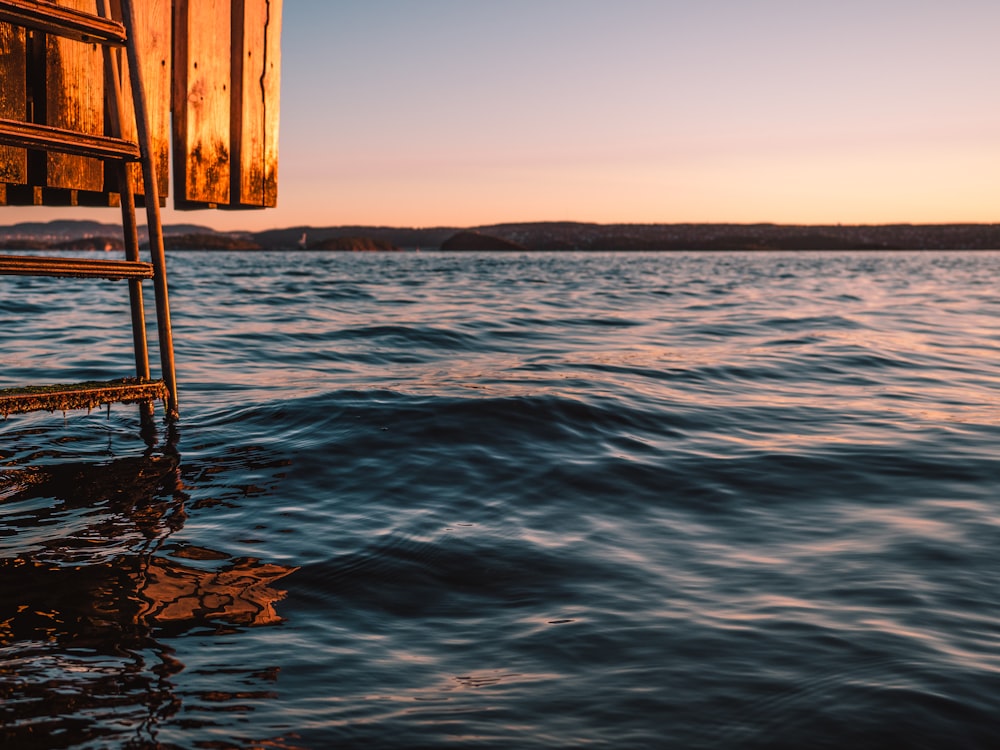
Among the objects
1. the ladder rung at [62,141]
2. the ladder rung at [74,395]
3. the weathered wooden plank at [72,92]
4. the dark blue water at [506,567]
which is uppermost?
the weathered wooden plank at [72,92]

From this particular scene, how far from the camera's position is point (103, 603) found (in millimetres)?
3707

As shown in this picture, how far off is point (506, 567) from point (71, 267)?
122 inches

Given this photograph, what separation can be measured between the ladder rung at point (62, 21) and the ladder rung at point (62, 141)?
57 cm

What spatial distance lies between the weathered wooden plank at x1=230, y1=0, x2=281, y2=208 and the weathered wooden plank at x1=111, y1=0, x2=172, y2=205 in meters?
0.69

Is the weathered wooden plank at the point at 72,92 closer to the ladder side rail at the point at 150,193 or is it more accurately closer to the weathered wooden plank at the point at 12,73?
the weathered wooden plank at the point at 12,73

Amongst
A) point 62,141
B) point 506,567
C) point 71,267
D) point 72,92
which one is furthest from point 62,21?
point 506,567

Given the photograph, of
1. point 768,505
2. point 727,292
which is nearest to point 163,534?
point 768,505

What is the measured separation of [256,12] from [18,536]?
14.9ft

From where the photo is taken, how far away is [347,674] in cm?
318

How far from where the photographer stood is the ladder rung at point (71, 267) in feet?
15.6

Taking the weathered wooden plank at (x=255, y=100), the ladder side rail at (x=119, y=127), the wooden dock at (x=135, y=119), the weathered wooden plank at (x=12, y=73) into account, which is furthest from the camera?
the weathered wooden plank at (x=255, y=100)

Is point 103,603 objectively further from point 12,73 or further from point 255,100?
point 255,100

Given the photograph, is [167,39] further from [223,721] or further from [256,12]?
[223,721]

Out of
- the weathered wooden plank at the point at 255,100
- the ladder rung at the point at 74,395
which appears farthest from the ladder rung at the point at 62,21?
the ladder rung at the point at 74,395
